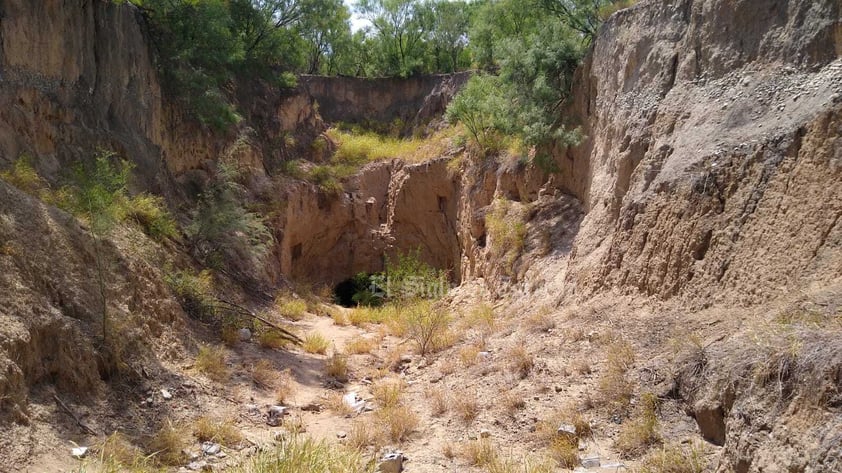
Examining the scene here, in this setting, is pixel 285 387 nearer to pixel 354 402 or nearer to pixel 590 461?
pixel 354 402

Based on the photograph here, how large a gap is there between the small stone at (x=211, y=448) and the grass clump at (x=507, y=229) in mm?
7737

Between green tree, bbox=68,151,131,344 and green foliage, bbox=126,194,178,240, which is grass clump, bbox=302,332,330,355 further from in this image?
green tree, bbox=68,151,131,344

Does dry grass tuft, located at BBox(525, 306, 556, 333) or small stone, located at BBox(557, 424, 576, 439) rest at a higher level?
dry grass tuft, located at BBox(525, 306, 556, 333)

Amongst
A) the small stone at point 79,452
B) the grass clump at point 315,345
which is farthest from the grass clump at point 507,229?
the small stone at point 79,452

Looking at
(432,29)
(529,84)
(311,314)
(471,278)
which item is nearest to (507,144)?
(529,84)

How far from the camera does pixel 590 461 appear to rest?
19.4 feet

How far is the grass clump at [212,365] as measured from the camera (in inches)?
337

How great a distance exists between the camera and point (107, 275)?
26.7ft

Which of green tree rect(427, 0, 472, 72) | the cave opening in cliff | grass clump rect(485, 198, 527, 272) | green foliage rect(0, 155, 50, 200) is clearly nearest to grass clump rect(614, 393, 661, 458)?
grass clump rect(485, 198, 527, 272)

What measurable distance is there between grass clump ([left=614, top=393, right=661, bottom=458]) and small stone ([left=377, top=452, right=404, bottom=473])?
209cm

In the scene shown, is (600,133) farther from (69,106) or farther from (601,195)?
(69,106)

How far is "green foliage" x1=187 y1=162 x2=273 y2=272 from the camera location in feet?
41.4

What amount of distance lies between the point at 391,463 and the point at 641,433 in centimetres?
238

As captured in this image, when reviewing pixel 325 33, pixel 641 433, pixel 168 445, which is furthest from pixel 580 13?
pixel 325 33
